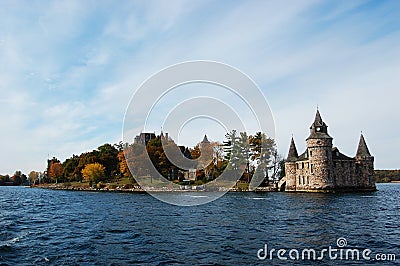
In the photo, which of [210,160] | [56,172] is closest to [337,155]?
[210,160]

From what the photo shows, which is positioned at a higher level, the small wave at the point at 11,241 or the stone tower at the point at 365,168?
the stone tower at the point at 365,168

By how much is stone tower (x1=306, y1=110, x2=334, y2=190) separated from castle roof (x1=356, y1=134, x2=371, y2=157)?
618 inches

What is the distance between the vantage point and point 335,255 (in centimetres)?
1912

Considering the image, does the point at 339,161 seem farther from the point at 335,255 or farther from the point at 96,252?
the point at 96,252

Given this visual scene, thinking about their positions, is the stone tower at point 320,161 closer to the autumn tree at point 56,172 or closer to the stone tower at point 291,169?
the stone tower at point 291,169

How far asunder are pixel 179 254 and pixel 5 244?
11.5 metres

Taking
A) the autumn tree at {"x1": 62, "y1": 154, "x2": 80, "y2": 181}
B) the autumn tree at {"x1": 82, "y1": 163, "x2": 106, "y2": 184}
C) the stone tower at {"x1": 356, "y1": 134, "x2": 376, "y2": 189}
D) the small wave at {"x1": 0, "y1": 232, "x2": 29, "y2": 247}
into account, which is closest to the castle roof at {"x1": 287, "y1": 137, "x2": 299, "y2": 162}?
the stone tower at {"x1": 356, "y1": 134, "x2": 376, "y2": 189}

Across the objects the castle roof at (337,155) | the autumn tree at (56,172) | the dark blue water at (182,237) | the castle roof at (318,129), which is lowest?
the dark blue water at (182,237)

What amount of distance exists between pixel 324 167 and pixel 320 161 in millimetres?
1575

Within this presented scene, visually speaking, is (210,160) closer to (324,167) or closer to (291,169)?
(291,169)

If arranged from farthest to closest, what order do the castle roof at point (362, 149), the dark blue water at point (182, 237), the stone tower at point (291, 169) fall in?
1. the castle roof at point (362, 149)
2. the stone tower at point (291, 169)
3. the dark blue water at point (182, 237)

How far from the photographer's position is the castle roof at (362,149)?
87438 mm

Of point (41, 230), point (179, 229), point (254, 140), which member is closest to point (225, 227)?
point (179, 229)

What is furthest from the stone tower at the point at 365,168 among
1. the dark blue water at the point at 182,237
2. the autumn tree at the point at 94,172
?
the autumn tree at the point at 94,172
